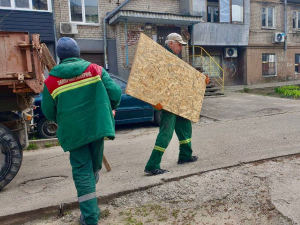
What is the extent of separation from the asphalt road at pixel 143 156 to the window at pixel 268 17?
13.1 metres

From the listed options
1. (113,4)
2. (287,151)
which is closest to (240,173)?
(287,151)

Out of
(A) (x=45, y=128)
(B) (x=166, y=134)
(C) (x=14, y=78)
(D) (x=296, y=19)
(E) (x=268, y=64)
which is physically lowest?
(A) (x=45, y=128)

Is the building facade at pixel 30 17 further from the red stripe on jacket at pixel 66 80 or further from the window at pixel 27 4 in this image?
the red stripe on jacket at pixel 66 80

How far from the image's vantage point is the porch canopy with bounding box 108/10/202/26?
13.2 metres

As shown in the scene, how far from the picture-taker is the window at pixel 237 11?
58.5ft

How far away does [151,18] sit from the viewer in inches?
540

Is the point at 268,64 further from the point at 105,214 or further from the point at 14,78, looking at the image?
the point at 105,214

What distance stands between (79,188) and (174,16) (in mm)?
12718

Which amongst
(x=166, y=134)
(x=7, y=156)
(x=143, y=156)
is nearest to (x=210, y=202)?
(x=166, y=134)

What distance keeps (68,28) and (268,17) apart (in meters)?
13.8

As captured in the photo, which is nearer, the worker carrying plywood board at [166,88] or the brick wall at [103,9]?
the worker carrying plywood board at [166,88]

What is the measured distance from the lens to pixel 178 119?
443 cm

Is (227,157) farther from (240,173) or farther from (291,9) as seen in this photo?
(291,9)

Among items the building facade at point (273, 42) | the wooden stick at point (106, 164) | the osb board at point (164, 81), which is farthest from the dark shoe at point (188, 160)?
the building facade at point (273, 42)
